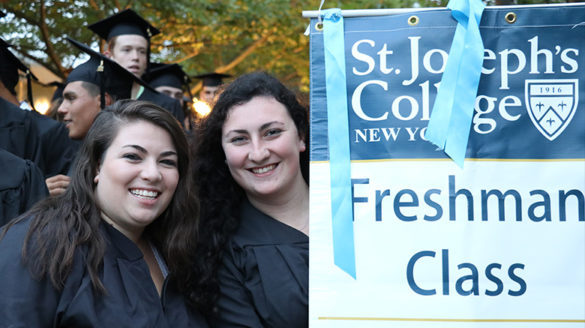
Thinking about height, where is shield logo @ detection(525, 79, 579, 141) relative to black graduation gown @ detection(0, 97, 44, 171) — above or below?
below

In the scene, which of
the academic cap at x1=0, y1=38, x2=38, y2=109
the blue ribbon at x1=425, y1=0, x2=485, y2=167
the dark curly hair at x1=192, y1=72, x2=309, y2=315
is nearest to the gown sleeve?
the dark curly hair at x1=192, y1=72, x2=309, y2=315

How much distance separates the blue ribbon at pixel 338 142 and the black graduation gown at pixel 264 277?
515 mm

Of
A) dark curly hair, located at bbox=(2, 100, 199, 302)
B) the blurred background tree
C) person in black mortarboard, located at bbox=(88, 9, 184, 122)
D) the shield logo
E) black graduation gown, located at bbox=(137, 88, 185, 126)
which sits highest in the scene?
the blurred background tree

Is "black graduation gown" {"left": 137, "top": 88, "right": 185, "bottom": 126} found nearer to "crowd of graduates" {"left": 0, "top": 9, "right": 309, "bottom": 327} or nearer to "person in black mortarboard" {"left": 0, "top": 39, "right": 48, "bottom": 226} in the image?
"person in black mortarboard" {"left": 0, "top": 39, "right": 48, "bottom": 226}

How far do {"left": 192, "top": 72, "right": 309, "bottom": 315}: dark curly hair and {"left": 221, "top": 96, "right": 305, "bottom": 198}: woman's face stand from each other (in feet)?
0.19

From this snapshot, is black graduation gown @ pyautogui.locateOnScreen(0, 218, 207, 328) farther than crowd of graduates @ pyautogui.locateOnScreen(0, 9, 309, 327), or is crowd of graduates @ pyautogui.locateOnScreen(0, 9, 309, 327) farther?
crowd of graduates @ pyautogui.locateOnScreen(0, 9, 309, 327)

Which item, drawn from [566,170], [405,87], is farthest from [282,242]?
[566,170]

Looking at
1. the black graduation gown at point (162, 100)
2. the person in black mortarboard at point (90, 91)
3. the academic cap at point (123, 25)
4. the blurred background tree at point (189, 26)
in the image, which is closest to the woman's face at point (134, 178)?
the person in black mortarboard at point (90, 91)

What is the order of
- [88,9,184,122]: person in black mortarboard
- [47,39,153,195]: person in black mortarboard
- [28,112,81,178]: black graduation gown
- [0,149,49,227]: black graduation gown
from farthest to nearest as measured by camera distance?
[88,9,184,122]: person in black mortarboard
[47,39,153,195]: person in black mortarboard
[28,112,81,178]: black graduation gown
[0,149,49,227]: black graduation gown

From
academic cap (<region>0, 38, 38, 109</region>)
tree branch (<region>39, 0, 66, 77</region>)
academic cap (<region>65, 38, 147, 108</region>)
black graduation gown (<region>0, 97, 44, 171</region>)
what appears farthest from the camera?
tree branch (<region>39, 0, 66, 77</region>)

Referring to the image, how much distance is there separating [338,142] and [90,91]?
3.48 meters

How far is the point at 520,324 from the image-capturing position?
2.39m

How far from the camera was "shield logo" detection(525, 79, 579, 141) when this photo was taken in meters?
2.46

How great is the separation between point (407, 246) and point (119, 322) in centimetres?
115
